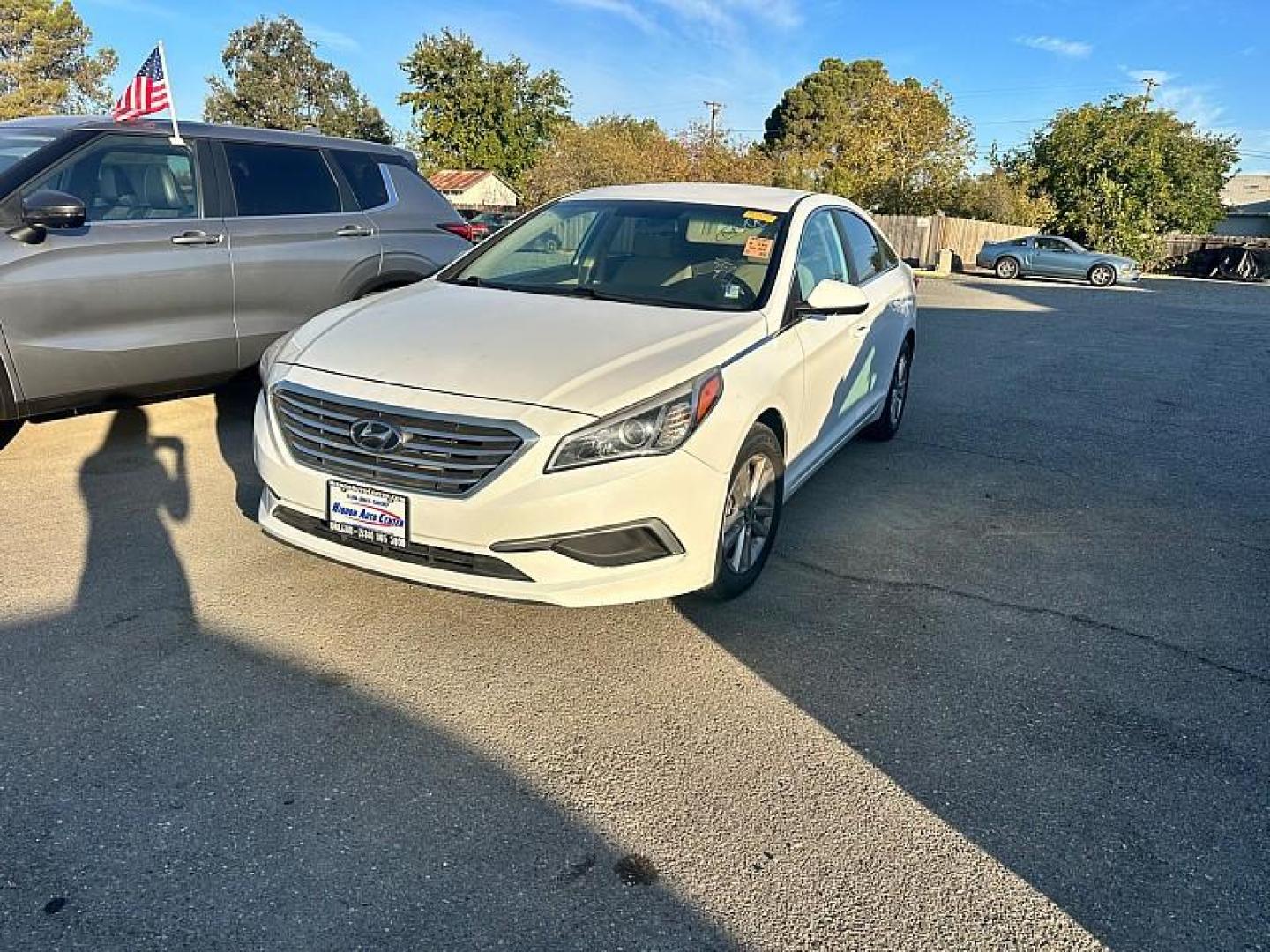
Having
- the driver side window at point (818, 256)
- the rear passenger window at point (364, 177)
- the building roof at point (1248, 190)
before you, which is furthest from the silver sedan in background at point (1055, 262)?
the building roof at point (1248, 190)

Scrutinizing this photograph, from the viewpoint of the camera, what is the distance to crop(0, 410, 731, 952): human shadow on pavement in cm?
201

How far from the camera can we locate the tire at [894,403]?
598cm

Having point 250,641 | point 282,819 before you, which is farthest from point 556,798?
point 250,641

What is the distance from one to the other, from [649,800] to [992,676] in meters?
1.50

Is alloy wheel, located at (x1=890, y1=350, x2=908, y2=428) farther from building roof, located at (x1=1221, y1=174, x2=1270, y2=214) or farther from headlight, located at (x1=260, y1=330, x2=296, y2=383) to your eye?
building roof, located at (x1=1221, y1=174, x2=1270, y2=214)

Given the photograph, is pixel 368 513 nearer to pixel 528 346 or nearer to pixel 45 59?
pixel 528 346

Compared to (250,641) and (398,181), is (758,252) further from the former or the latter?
(398,181)

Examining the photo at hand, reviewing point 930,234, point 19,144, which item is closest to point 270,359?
point 19,144

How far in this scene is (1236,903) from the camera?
2.20 m

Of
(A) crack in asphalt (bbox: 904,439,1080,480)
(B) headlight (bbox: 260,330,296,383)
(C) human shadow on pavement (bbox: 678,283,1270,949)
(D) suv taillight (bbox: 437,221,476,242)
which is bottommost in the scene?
(C) human shadow on pavement (bbox: 678,283,1270,949)

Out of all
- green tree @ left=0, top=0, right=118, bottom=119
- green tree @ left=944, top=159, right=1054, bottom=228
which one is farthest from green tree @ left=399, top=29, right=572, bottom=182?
green tree @ left=944, top=159, right=1054, bottom=228

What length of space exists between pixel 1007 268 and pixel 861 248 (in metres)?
25.9

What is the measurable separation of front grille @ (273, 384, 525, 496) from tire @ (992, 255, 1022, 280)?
2876 cm

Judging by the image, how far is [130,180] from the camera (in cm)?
504
